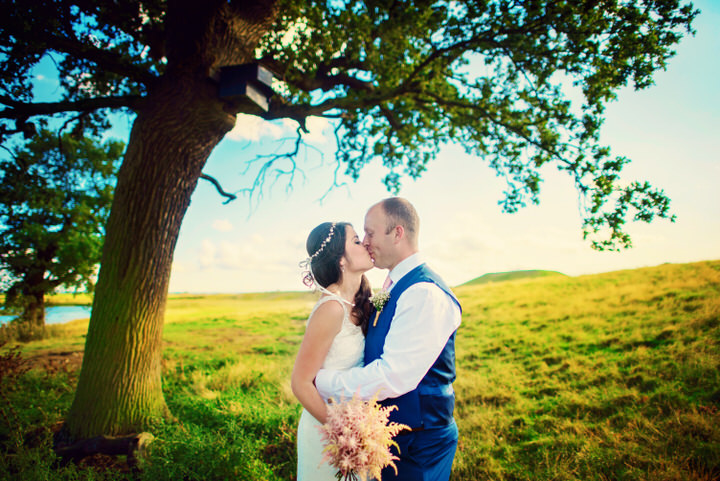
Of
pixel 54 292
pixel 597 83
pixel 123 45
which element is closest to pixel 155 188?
pixel 123 45

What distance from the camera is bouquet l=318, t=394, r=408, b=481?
208cm

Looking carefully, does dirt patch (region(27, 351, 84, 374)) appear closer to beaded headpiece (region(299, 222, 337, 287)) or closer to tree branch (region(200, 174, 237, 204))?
tree branch (region(200, 174, 237, 204))

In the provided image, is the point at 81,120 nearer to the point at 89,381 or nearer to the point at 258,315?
the point at 89,381

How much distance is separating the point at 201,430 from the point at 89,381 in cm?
190

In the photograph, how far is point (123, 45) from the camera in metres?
7.11

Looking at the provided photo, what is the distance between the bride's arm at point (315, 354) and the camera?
263 cm

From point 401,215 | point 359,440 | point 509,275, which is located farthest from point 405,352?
point 509,275

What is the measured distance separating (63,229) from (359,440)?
865 inches

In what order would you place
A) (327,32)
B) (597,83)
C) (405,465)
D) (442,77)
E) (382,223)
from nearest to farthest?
(405,465)
(382,223)
(597,83)
(327,32)
(442,77)

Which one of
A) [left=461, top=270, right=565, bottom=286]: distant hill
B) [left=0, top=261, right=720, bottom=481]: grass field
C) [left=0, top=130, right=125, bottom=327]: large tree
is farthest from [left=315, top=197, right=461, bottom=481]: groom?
[left=461, top=270, right=565, bottom=286]: distant hill

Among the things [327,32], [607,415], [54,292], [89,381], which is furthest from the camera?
[54,292]

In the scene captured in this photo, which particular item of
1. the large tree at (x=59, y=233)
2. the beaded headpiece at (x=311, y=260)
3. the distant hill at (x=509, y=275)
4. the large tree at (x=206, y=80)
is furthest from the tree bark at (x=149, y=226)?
the distant hill at (x=509, y=275)

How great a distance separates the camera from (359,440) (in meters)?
2.12

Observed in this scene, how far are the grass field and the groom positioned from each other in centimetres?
126
